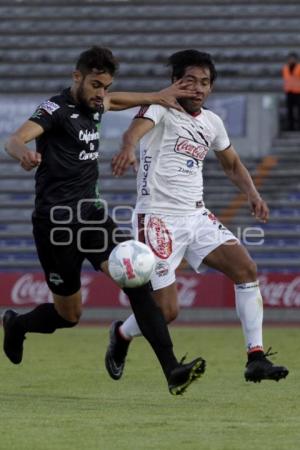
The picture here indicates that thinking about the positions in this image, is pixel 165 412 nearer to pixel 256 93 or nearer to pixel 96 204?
pixel 96 204

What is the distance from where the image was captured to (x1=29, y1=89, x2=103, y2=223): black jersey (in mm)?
7461

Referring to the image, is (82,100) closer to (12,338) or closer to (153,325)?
(153,325)

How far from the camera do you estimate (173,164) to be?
797 cm

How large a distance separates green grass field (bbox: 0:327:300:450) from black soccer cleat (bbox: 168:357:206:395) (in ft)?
0.43

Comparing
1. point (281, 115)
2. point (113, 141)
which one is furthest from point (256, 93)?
point (113, 141)

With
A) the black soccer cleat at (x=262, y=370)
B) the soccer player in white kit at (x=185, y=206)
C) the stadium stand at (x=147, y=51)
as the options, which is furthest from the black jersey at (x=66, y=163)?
the stadium stand at (x=147, y=51)

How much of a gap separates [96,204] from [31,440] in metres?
2.39

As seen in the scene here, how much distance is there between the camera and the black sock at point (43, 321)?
27.2 feet

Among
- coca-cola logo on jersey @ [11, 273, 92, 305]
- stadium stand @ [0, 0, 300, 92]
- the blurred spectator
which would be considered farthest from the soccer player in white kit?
stadium stand @ [0, 0, 300, 92]

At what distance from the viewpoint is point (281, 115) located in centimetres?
2116

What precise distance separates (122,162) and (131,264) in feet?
2.03

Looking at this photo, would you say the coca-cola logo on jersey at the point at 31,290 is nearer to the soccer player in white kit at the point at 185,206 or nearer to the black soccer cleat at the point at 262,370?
the soccer player in white kit at the point at 185,206

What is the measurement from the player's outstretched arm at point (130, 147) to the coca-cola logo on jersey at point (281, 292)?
10092 millimetres

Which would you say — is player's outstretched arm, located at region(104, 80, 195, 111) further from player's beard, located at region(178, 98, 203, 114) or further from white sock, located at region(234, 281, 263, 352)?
white sock, located at region(234, 281, 263, 352)
